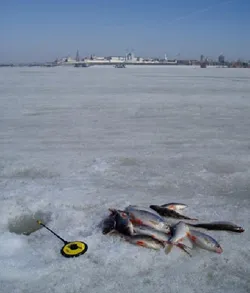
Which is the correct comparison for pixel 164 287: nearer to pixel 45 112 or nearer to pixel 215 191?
pixel 215 191

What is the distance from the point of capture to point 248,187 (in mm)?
5035

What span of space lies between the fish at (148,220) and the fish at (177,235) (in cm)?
10

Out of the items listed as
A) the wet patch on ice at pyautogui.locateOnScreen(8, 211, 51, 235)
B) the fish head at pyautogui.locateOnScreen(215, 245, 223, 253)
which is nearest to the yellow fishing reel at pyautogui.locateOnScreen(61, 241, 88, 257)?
the wet patch on ice at pyautogui.locateOnScreen(8, 211, 51, 235)

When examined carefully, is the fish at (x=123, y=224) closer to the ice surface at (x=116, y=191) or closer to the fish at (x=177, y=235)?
the ice surface at (x=116, y=191)

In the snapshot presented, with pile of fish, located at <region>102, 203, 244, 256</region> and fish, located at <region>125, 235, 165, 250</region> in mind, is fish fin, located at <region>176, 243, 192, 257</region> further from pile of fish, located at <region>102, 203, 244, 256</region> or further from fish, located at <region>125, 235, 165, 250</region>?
fish, located at <region>125, 235, 165, 250</region>

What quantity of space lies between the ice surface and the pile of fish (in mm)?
89

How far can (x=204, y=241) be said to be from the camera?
11.0ft

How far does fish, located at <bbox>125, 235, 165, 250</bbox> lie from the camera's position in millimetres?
3346

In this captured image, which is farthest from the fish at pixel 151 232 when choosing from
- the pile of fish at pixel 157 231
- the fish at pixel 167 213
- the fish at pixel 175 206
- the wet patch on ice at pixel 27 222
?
the wet patch on ice at pixel 27 222

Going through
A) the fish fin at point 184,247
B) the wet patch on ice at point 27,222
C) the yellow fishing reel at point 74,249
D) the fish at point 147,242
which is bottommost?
the wet patch on ice at point 27,222

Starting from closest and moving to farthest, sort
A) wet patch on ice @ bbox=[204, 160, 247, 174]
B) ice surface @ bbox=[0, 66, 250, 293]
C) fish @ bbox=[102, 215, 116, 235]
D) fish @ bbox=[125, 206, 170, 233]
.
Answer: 1. ice surface @ bbox=[0, 66, 250, 293]
2. fish @ bbox=[125, 206, 170, 233]
3. fish @ bbox=[102, 215, 116, 235]
4. wet patch on ice @ bbox=[204, 160, 247, 174]

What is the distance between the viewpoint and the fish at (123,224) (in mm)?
3459

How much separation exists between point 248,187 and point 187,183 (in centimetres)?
101

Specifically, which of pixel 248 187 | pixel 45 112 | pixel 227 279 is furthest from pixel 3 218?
pixel 45 112
